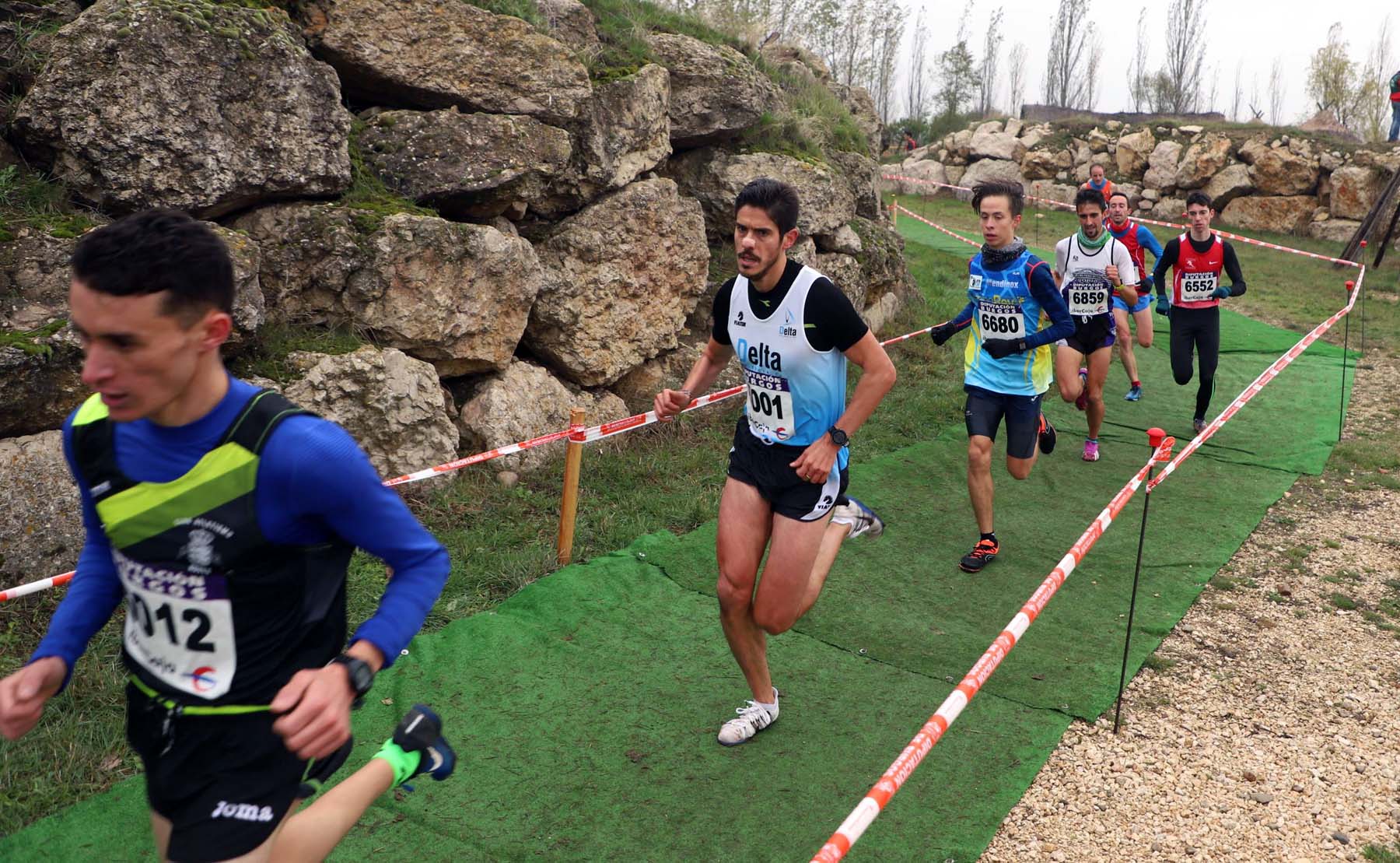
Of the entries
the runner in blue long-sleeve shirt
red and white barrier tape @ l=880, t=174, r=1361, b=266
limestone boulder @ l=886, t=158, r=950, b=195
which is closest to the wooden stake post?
the runner in blue long-sleeve shirt

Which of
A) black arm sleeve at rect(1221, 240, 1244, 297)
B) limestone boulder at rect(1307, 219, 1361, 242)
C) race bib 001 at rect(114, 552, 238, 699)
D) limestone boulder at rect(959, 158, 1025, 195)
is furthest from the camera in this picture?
limestone boulder at rect(959, 158, 1025, 195)

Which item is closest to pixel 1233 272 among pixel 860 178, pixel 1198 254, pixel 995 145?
pixel 1198 254

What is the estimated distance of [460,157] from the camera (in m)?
6.68

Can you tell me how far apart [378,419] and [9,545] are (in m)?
1.95

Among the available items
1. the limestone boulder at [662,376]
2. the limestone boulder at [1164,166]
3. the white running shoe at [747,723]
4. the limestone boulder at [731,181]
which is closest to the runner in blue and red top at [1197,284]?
the limestone boulder at [731,181]

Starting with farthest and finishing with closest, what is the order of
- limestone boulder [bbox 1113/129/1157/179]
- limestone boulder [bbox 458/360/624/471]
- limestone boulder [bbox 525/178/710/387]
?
limestone boulder [bbox 1113/129/1157/179], limestone boulder [bbox 525/178/710/387], limestone boulder [bbox 458/360/624/471]

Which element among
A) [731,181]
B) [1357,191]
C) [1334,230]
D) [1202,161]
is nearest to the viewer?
[731,181]

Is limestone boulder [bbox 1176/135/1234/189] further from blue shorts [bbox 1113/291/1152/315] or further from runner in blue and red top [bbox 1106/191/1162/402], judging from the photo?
blue shorts [bbox 1113/291/1152/315]

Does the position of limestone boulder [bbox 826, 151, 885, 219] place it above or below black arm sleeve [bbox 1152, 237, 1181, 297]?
above

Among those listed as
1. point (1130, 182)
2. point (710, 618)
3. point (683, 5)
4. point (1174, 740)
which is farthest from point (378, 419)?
point (1130, 182)

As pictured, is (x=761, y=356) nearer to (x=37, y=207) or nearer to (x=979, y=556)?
(x=979, y=556)

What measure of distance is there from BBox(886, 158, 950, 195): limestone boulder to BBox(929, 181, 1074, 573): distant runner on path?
2283cm

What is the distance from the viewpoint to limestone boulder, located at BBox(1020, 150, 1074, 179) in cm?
2738

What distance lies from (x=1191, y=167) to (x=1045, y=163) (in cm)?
404
